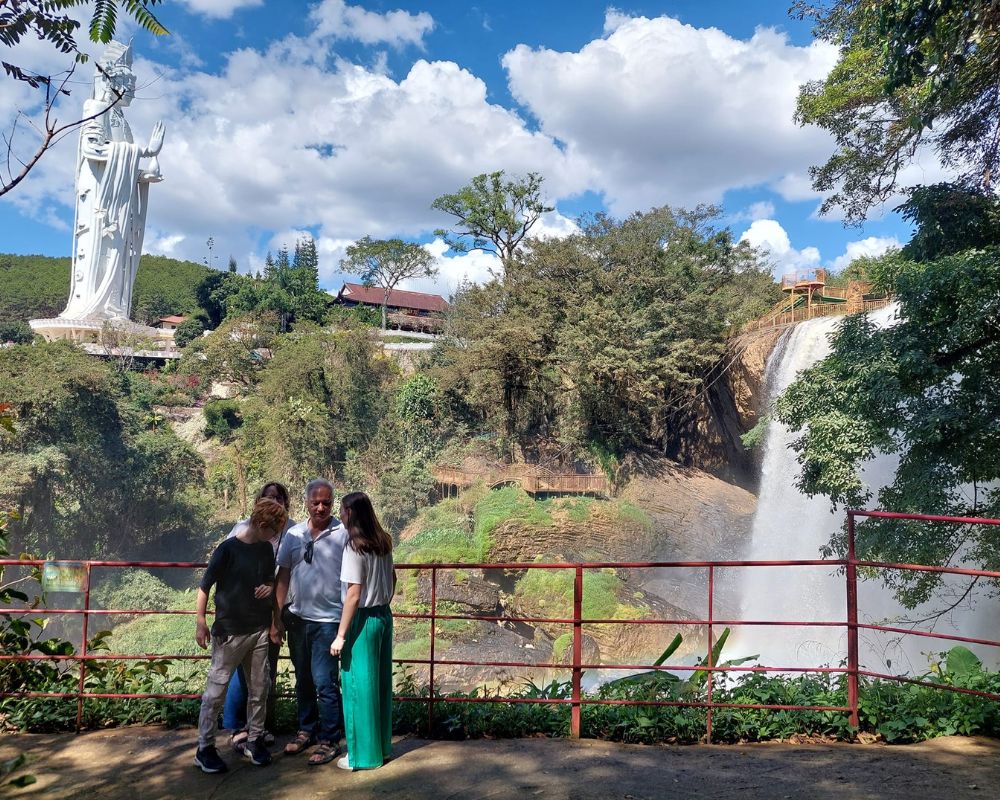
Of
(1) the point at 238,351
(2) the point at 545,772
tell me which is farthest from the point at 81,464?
(2) the point at 545,772

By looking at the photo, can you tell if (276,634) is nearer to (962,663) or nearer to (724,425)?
(962,663)

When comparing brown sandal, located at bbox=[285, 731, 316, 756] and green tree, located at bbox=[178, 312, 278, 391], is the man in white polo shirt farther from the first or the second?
green tree, located at bbox=[178, 312, 278, 391]

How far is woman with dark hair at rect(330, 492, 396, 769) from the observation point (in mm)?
3383

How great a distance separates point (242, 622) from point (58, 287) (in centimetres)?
7088

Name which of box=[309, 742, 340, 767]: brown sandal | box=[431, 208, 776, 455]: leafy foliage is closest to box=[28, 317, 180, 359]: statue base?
box=[431, 208, 776, 455]: leafy foliage

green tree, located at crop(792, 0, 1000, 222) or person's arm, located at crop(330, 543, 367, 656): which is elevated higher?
green tree, located at crop(792, 0, 1000, 222)

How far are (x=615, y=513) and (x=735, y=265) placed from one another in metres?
10.6

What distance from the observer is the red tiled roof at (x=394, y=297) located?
51594 mm

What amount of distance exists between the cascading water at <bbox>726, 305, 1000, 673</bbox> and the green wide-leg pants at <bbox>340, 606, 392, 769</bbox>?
9.81 metres

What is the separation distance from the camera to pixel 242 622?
11.5 ft

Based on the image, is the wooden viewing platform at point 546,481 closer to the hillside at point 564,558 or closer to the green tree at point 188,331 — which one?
the hillside at point 564,558

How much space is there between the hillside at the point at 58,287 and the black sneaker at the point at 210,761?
52296 millimetres

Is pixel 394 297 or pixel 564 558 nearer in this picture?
pixel 564 558

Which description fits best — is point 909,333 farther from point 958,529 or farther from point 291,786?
point 291,786
